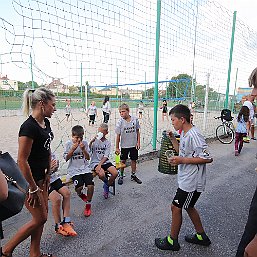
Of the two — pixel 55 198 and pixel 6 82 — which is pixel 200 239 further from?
pixel 6 82

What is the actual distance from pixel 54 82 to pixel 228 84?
271 inches

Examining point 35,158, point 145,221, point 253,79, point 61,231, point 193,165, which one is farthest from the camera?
point 145,221

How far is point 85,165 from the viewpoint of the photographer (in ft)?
10.1

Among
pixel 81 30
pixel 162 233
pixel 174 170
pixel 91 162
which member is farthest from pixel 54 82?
pixel 162 233

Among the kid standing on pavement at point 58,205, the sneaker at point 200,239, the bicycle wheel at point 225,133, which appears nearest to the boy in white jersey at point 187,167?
the sneaker at point 200,239

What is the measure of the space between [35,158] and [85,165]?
3.99ft

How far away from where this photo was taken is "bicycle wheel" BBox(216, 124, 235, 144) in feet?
25.8

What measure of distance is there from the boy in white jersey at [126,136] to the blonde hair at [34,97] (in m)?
Answer: 2.05

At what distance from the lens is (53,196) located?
2.50 meters

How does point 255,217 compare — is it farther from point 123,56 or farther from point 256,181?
point 123,56

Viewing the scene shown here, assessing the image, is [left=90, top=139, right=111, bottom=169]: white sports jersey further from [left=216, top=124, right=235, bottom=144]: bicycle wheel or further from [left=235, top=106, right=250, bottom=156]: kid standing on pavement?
[left=216, top=124, right=235, bottom=144]: bicycle wheel

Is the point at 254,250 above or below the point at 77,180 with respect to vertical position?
above

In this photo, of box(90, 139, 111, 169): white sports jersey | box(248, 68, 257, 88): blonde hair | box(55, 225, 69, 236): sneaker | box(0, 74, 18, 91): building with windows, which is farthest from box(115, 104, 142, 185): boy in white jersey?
box(248, 68, 257, 88): blonde hair

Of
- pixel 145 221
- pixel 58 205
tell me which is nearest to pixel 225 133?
pixel 145 221
